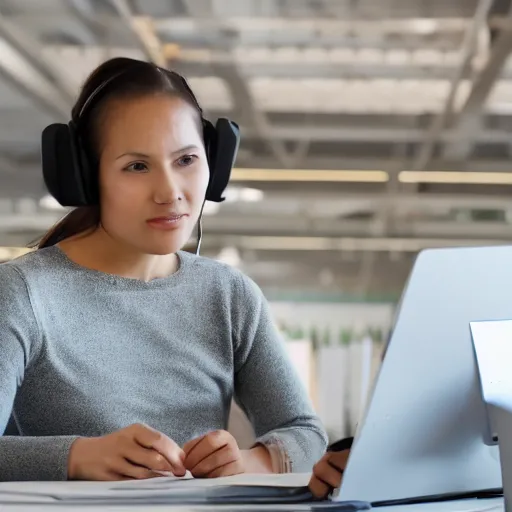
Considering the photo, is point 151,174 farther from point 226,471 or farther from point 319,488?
point 319,488

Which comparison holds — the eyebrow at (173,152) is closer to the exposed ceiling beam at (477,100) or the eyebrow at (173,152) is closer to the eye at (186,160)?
the eye at (186,160)

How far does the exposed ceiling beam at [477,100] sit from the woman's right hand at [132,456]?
4.67m

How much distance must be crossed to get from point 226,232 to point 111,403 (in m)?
8.23

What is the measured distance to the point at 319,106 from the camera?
6457 millimetres

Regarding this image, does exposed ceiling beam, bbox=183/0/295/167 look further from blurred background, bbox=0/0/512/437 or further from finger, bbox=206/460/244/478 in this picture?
finger, bbox=206/460/244/478

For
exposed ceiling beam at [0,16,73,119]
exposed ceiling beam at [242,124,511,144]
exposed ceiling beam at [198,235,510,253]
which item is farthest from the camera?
exposed ceiling beam at [198,235,510,253]

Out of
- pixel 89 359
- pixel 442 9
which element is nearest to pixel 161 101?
pixel 89 359

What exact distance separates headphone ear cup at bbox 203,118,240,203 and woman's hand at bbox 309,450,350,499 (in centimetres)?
62

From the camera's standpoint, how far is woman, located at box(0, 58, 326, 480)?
3.57 feet

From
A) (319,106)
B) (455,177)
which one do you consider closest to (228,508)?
(319,106)

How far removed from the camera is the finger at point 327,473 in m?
0.67

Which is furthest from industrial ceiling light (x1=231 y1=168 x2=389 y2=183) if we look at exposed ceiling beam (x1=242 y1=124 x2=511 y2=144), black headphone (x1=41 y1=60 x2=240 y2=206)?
black headphone (x1=41 y1=60 x2=240 y2=206)

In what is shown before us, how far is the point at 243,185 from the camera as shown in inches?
315

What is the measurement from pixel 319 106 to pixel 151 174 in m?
5.49
